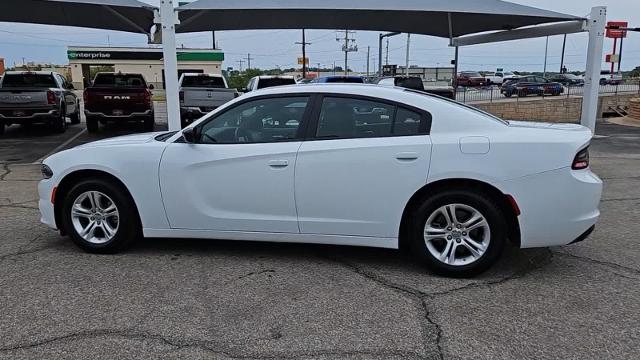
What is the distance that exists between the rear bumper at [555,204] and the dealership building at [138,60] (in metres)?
53.2

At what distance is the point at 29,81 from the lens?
1652 cm

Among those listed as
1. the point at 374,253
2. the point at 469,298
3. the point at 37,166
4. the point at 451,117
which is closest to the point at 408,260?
the point at 374,253

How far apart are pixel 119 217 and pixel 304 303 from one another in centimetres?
203

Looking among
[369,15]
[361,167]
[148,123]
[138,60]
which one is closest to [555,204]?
[361,167]

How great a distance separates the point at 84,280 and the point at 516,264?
12.0ft

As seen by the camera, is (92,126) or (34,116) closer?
(34,116)

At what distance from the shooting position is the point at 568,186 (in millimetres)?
4137

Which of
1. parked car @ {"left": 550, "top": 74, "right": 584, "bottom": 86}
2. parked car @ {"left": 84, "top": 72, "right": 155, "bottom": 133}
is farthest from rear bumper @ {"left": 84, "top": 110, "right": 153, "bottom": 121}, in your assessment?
parked car @ {"left": 550, "top": 74, "right": 584, "bottom": 86}

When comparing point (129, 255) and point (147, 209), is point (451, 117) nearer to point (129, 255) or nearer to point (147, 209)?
point (147, 209)

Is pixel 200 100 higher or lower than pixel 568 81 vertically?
lower

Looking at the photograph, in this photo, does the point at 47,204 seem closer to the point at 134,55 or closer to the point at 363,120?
the point at 363,120

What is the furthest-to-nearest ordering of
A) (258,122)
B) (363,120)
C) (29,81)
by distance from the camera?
(29,81) → (258,122) → (363,120)

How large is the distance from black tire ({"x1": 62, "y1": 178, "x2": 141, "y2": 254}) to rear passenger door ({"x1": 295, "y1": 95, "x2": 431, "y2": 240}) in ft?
5.17

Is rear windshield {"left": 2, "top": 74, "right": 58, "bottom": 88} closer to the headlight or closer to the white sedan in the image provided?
A: the headlight
